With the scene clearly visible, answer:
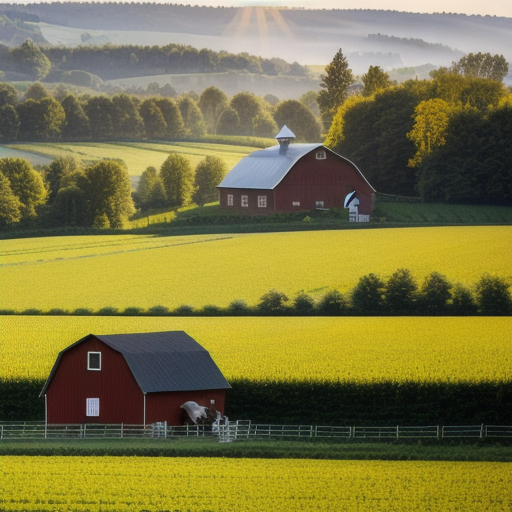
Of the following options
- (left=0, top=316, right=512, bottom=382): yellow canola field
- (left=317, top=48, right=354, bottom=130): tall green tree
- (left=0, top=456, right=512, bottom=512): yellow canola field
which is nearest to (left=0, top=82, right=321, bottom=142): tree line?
(left=317, top=48, right=354, bottom=130): tall green tree

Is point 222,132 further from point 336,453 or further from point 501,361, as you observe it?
point 336,453

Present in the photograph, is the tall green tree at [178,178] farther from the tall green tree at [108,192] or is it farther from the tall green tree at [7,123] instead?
the tall green tree at [7,123]

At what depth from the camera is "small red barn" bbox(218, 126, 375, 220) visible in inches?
1266

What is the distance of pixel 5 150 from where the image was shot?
33.2m

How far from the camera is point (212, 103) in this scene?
1347 inches

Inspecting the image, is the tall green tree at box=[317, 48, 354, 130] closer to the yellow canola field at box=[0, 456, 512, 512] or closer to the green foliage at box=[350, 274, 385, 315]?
the green foliage at box=[350, 274, 385, 315]

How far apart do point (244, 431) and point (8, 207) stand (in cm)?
926

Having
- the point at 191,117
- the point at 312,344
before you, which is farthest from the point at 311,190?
the point at 312,344

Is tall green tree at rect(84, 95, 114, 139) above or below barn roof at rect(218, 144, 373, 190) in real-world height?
above

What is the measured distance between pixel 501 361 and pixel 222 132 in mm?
→ 9729

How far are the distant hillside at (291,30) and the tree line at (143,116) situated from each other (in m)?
1.39

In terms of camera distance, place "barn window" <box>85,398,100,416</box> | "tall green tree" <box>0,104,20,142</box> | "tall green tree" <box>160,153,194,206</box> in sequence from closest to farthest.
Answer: "barn window" <box>85,398,100,416</box>
"tall green tree" <box>160,153,194,206</box>
"tall green tree" <box>0,104,20,142</box>

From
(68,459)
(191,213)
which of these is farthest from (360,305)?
(68,459)

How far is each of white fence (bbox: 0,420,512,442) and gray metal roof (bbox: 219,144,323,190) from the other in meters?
7.34
